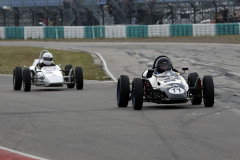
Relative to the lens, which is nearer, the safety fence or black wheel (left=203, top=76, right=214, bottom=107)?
black wheel (left=203, top=76, right=214, bottom=107)

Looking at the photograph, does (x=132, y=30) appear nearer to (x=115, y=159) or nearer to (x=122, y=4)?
(x=122, y=4)

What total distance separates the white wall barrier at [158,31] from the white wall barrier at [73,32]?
5.20m

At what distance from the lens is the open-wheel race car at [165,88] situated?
1238 cm

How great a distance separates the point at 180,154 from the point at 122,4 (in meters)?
38.0

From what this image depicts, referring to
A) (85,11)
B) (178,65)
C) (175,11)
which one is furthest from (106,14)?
(178,65)

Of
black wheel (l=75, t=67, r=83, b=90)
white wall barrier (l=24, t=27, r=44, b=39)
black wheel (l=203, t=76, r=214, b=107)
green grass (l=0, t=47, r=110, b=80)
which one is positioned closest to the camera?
black wheel (l=203, t=76, r=214, b=107)

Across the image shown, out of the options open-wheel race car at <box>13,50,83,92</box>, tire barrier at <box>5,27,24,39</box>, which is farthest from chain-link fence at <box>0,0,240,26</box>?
open-wheel race car at <box>13,50,83,92</box>

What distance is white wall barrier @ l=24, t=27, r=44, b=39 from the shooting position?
156ft

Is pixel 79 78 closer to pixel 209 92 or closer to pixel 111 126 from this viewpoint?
pixel 209 92

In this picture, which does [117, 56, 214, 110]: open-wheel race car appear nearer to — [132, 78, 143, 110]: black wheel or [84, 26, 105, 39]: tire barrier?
[132, 78, 143, 110]: black wheel

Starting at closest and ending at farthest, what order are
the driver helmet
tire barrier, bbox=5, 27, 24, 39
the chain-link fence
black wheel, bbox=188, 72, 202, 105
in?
black wheel, bbox=188, 72, 202, 105 < the driver helmet < the chain-link fence < tire barrier, bbox=5, 27, 24, 39

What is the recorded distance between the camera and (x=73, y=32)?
46469 millimetres

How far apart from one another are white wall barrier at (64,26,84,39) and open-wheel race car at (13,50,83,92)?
88.2ft

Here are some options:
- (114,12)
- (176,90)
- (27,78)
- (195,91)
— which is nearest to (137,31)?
(114,12)
